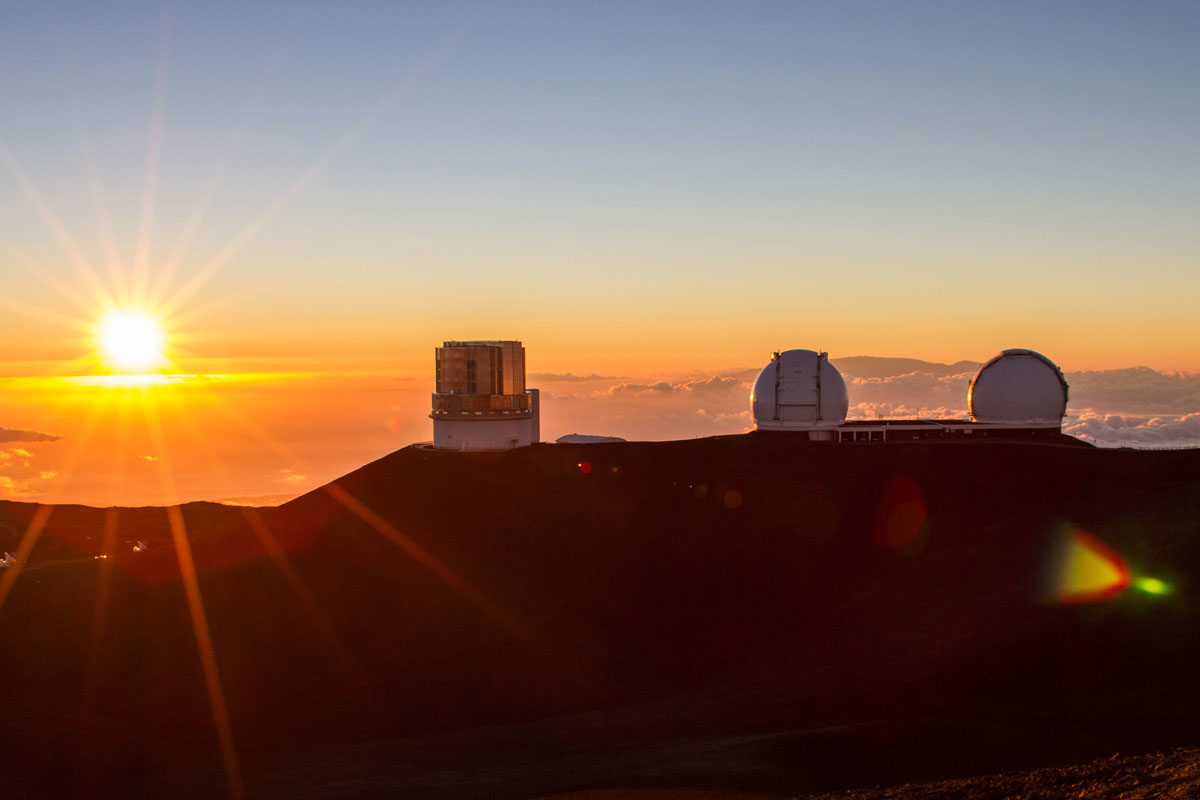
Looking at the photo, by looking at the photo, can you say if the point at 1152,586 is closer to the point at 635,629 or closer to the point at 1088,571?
the point at 1088,571

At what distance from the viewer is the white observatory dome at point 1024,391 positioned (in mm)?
33844

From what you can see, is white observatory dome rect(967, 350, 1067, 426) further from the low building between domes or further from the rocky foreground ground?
the rocky foreground ground

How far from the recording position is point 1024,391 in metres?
33.8

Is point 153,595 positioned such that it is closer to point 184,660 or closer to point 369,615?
point 184,660

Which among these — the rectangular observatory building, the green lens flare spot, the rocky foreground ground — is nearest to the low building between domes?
the rectangular observatory building

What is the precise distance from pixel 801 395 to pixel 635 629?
41.9ft

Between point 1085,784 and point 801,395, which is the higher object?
point 801,395

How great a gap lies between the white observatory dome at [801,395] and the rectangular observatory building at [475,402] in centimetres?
940

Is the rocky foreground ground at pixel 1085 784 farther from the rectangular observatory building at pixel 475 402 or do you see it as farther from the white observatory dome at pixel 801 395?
the rectangular observatory building at pixel 475 402

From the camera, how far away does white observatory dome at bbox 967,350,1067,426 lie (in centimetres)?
3384

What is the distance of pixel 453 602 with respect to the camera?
26.4 m

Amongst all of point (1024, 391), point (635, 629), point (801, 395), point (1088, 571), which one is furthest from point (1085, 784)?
point (1024, 391)

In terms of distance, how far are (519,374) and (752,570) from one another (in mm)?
13019

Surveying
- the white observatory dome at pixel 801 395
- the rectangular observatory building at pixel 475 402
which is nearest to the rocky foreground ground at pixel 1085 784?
the white observatory dome at pixel 801 395
